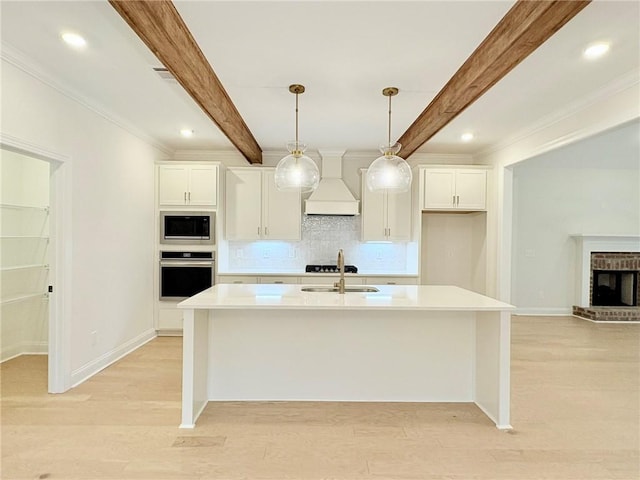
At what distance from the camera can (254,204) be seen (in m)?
5.20

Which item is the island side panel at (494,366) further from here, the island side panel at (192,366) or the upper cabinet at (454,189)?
the upper cabinet at (454,189)

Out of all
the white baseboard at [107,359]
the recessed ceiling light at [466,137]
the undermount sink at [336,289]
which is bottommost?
the white baseboard at [107,359]

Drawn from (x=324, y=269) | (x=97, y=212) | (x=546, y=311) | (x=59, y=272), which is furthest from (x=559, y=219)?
(x=59, y=272)

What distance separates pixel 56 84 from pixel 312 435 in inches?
131

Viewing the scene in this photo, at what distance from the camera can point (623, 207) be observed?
638 cm

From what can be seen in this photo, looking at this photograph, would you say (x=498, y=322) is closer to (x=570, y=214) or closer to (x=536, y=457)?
(x=536, y=457)

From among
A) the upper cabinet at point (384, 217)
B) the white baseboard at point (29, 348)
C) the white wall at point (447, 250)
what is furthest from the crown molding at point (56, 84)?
the white wall at point (447, 250)

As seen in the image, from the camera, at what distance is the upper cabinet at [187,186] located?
4.97 metres

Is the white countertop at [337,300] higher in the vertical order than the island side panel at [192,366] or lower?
higher

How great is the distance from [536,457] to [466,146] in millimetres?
3900

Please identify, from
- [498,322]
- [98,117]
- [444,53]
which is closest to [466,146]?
[444,53]

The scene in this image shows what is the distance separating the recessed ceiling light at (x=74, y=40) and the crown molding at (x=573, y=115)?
153 inches

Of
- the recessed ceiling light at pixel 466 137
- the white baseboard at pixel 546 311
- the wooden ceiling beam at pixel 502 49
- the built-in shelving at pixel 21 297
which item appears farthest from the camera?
the white baseboard at pixel 546 311

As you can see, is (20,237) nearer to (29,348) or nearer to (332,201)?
(29,348)
